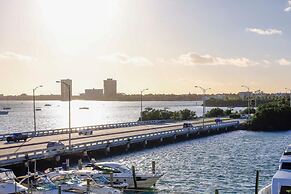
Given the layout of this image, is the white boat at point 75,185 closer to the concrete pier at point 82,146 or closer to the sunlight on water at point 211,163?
the sunlight on water at point 211,163

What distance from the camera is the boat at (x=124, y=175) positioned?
40.0 metres

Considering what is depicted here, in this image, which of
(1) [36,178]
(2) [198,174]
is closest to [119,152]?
(2) [198,174]

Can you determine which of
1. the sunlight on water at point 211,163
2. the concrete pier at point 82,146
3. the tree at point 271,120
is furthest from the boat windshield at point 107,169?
the tree at point 271,120

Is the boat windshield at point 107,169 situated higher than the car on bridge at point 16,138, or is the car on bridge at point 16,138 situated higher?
the car on bridge at point 16,138

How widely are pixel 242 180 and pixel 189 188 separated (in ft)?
20.1

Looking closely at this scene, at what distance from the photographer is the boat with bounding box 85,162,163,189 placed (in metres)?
40.0

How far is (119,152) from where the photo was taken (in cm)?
6831

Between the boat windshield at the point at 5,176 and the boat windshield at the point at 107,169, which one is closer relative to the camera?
the boat windshield at the point at 5,176

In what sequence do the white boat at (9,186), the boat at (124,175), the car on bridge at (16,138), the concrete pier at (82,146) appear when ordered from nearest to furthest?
1. the white boat at (9,186)
2. the boat at (124,175)
3. the concrete pier at (82,146)
4. the car on bridge at (16,138)

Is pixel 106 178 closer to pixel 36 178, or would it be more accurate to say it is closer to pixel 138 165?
pixel 36 178

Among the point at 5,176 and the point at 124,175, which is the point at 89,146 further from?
the point at 5,176

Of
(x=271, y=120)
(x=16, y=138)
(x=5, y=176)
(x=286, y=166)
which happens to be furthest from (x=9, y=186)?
(x=271, y=120)

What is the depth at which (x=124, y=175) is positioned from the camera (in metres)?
40.2

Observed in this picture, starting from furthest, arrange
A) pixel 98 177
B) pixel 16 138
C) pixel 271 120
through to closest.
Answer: pixel 271 120 → pixel 16 138 → pixel 98 177
